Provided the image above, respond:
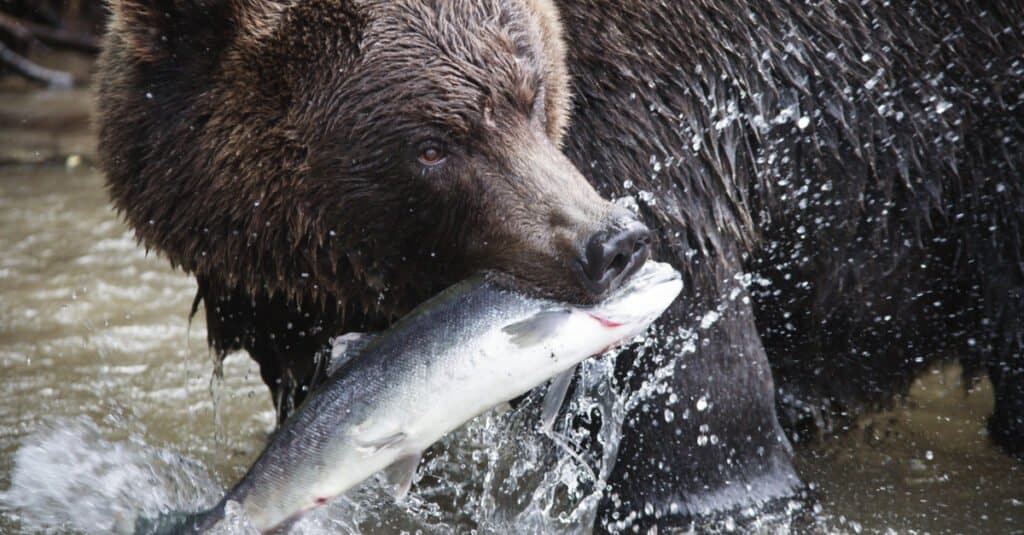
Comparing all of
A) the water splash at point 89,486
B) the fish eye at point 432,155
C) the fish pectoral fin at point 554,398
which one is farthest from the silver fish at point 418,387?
the water splash at point 89,486

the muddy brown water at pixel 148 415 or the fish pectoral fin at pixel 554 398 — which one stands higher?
the fish pectoral fin at pixel 554 398

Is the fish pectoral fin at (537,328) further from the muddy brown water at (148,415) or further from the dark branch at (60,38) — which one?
the dark branch at (60,38)

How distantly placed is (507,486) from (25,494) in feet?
5.15

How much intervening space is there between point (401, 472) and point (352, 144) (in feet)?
3.03

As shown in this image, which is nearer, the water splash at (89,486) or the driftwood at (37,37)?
the water splash at (89,486)

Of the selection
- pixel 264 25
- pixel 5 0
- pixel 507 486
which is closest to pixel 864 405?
pixel 507 486

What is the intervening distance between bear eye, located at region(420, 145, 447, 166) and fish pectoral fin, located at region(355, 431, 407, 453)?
2.60 feet

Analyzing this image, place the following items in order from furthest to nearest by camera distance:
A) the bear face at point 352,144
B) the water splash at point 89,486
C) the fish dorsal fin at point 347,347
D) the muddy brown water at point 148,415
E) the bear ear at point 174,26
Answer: the muddy brown water at point 148,415 → the water splash at point 89,486 → the bear ear at point 174,26 → the bear face at point 352,144 → the fish dorsal fin at point 347,347

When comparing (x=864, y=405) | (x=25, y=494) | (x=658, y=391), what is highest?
(x=658, y=391)

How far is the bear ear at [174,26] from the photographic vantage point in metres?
3.37

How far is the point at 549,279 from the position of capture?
307 centimetres

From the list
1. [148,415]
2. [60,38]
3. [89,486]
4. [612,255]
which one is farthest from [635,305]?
[60,38]

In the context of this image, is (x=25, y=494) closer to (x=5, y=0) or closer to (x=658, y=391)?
(x=658, y=391)

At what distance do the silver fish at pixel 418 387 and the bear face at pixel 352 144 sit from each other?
20cm
